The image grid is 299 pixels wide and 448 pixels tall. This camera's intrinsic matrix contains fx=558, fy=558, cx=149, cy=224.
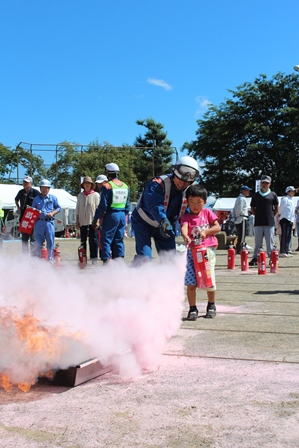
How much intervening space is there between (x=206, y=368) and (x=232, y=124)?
52.7m

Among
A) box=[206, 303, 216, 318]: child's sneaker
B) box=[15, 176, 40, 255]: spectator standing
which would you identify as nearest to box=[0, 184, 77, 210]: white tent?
box=[15, 176, 40, 255]: spectator standing

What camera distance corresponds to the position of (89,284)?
16.8ft

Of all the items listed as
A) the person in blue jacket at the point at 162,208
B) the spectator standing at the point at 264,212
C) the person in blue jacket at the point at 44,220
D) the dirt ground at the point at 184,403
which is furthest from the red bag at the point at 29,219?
the dirt ground at the point at 184,403

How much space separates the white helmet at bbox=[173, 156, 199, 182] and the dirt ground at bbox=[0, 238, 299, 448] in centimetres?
126

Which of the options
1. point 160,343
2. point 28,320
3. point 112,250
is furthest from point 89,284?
point 112,250

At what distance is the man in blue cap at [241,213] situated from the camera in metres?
15.6

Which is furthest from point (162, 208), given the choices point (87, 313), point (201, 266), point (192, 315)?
point (87, 313)

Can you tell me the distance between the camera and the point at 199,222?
247 inches

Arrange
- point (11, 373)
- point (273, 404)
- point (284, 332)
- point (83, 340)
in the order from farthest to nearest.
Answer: point (284, 332) → point (83, 340) → point (11, 373) → point (273, 404)

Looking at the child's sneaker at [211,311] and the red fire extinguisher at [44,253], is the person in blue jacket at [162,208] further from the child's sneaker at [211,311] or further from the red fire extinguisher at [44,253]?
the red fire extinguisher at [44,253]

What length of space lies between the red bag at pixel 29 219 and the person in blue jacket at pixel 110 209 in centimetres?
255

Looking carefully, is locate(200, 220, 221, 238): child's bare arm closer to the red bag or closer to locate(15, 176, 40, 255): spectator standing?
the red bag

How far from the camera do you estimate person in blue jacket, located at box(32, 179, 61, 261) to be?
37.8 ft

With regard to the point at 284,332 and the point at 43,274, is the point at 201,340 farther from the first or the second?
the point at 43,274
